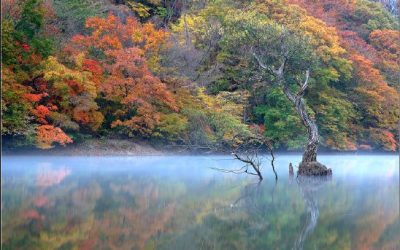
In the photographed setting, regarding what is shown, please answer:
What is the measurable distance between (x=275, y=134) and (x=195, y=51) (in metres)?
5.81

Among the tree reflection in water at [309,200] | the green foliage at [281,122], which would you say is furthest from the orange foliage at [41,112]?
the green foliage at [281,122]

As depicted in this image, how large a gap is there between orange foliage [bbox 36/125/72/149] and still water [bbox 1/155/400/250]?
8.74 ft

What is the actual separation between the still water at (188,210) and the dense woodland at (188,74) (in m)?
4.61

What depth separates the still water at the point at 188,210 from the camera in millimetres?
7625

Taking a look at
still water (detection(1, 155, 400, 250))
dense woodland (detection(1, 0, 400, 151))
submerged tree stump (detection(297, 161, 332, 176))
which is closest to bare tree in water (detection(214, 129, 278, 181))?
still water (detection(1, 155, 400, 250))

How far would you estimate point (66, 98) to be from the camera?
74.3ft

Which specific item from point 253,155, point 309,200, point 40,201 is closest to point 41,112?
point 253,155

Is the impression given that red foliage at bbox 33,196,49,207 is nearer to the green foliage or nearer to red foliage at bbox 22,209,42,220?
red foliage at bbox 22,209,42,220

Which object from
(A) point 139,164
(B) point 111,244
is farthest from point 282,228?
(A) point 139,164

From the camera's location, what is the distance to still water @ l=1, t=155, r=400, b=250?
7625 millimetres

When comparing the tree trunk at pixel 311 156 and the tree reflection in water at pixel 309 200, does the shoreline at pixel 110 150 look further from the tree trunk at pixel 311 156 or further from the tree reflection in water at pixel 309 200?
the tree reflection in water at pixel 309 200

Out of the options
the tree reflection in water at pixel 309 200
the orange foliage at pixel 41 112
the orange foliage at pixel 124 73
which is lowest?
the tree reflection in water at pixel 309 200

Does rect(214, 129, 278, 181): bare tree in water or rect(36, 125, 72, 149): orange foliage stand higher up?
rect(36, 125, 72, 149): orange foliage

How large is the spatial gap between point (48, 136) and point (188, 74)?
29.9 ft
